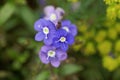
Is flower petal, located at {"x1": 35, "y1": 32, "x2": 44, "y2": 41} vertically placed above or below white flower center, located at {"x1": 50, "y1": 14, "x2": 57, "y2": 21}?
below


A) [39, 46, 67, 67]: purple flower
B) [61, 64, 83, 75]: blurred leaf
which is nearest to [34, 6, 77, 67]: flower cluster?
[39, 46, 67, 67]: purple flower

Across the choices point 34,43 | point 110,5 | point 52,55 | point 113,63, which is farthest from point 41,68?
point 110,5

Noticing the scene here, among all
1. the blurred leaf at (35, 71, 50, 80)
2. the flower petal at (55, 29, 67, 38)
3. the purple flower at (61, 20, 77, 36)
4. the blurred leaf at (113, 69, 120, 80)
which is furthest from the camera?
the blurred leaf at (113, 69, 120, 80)

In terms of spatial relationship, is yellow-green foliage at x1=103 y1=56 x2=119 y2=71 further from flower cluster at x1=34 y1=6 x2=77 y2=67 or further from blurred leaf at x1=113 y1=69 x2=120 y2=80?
flower cluster at x1=34 y1=6 x2=77 y2=67

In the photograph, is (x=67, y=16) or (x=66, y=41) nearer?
(x=66, y=41)

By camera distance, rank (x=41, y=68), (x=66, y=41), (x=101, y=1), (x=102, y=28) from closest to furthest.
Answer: (x=66, y=41), (x=101, y=1), (x=41, y=68), (x=102, y=28)

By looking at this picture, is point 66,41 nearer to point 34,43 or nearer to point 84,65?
point 34,43

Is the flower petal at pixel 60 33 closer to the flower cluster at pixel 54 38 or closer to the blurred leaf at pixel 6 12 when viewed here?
the flower cluster at pixel 54 38
